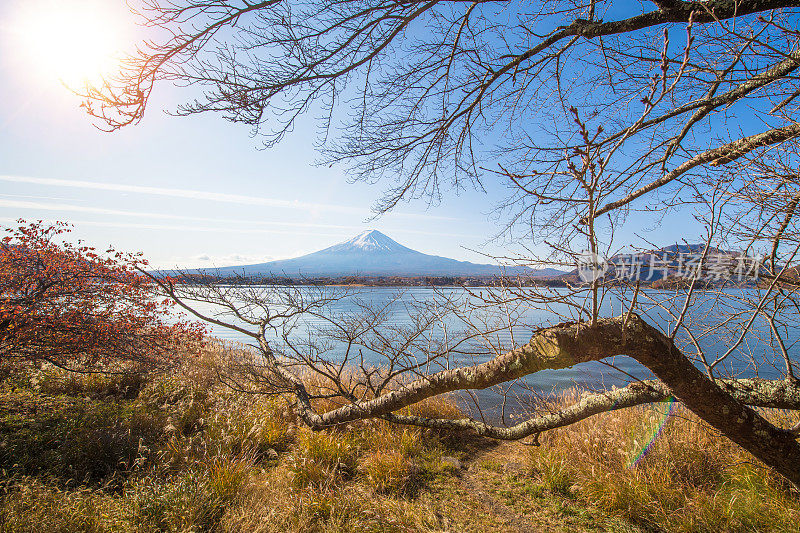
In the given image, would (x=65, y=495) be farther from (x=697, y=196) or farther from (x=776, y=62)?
(x=776, y=62)

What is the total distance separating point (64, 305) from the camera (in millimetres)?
5367

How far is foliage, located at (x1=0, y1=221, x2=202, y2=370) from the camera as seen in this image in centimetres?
481

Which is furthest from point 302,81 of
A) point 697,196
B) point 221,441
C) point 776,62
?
point 221,441

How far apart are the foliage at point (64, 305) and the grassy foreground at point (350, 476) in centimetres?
102

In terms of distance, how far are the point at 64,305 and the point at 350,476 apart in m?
5.56

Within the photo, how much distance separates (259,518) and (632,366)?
58.7 ft

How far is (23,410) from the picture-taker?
5.09 metres

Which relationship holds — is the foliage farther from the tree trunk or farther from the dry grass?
the dry grass

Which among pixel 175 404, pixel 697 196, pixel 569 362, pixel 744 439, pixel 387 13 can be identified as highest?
pixel 387 13

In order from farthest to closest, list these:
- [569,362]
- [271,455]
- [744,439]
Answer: [271,455] → [744,439] → [569,362]

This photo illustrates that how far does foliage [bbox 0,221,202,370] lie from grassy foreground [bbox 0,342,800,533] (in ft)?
3.36

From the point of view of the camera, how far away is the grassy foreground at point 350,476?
3.11 m

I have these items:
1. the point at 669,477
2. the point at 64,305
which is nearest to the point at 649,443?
the point at 669,477

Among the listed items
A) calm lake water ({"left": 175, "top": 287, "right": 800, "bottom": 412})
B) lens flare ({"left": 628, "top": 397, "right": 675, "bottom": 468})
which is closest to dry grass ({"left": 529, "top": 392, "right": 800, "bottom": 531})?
lens flare ({"left": 628, "top": 397, "right": 675, "bottom": 468})
